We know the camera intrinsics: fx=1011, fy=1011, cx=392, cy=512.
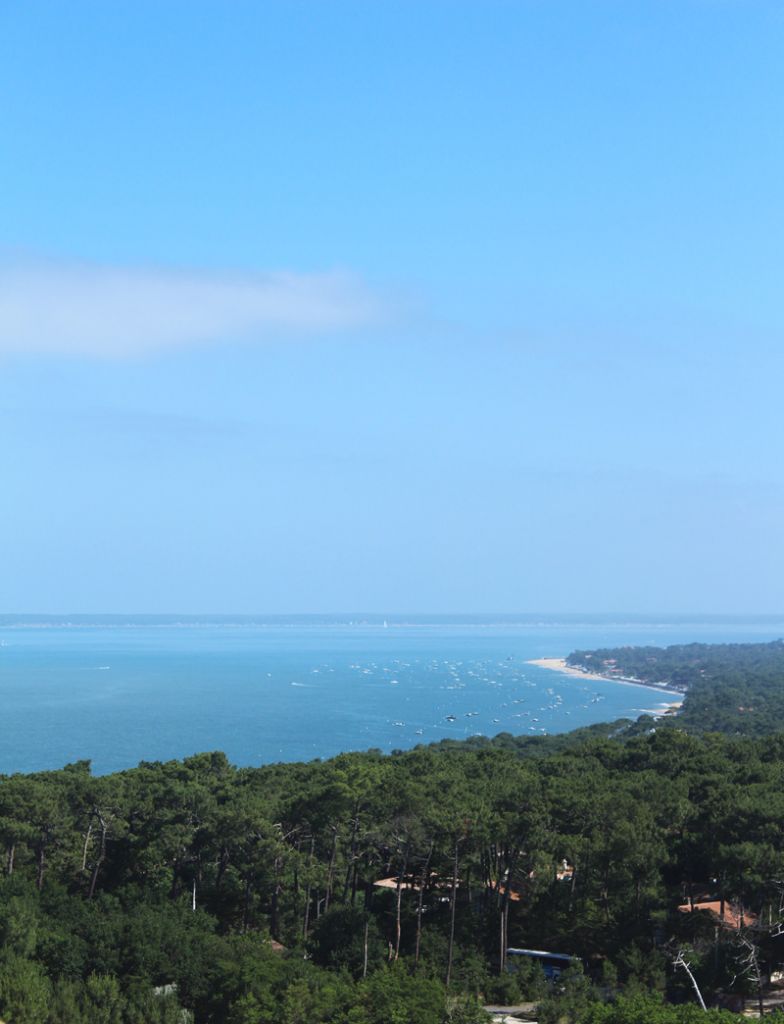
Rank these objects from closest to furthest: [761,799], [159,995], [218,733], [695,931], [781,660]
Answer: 1. [159,995]
2. [695,931]
3. [761,799]
4. [218,733]
5. [781,660]

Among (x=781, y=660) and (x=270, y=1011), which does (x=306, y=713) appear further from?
(x=781, y=660)

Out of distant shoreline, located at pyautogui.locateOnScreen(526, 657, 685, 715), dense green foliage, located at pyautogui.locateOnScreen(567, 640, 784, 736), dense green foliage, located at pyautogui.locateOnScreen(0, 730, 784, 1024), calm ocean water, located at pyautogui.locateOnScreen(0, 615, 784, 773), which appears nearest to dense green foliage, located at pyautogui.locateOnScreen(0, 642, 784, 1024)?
dense green foliage, located at pyautogui.locateOnScreen(0, 730, 784, 1024)

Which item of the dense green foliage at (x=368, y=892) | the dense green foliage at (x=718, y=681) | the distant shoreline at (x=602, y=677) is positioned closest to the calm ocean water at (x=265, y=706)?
the distant shoreline at (x=602, y=677)

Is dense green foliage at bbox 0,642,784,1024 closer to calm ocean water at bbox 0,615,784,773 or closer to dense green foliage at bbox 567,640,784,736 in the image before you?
calm ocean water at bbox 0,615,784,773

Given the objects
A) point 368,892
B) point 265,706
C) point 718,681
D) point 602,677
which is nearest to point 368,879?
point 368,892

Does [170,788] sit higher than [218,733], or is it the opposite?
[170,788]

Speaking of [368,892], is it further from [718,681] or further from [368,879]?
[718,681]

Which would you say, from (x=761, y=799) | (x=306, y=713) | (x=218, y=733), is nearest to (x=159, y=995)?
(x=761, y=799)
